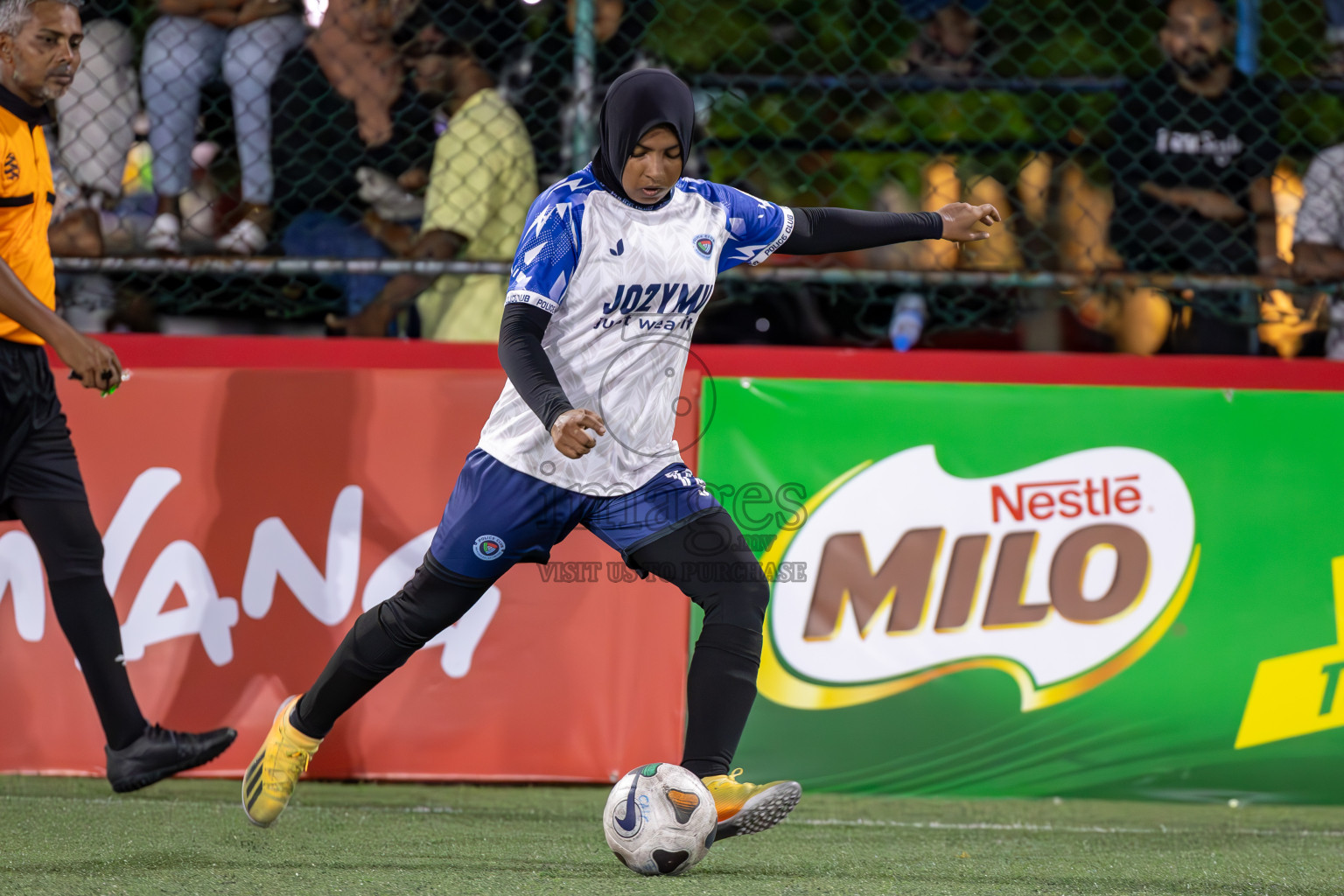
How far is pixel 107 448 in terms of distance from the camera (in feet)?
13.4

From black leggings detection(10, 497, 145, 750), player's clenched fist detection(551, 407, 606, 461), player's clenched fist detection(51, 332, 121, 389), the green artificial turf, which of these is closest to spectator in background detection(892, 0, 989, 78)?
the green artificial turf

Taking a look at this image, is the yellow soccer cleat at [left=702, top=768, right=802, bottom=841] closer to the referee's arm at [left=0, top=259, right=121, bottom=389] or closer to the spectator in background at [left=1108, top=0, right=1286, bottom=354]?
the referee's arm at [left=0, top=259, right=121, bottom=389]

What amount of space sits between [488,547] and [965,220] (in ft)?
4.40

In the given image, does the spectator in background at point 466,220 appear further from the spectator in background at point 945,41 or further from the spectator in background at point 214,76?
the spectator in background at point 945,41

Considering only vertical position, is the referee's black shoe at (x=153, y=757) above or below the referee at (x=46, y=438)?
below

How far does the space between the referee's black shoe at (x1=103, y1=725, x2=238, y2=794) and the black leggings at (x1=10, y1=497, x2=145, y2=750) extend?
0.03m

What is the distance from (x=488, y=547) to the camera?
115 inches

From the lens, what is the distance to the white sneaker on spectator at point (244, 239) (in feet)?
15.0

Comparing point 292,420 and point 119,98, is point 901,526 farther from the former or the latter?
point 119,98

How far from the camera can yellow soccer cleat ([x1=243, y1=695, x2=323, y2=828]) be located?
312 centimetres

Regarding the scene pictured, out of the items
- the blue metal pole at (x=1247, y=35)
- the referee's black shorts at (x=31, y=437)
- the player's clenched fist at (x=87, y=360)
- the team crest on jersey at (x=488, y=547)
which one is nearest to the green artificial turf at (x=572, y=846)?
the team crest on jersey at (x=488, y=547)

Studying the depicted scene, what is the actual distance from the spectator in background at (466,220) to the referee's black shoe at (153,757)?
5.16 feet

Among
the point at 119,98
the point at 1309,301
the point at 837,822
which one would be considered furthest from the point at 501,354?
the point at 1309,301

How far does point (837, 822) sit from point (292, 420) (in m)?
1.98
